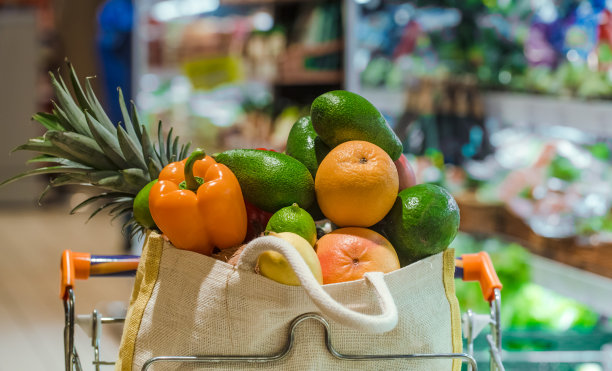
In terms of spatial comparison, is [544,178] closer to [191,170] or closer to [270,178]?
[270,178]

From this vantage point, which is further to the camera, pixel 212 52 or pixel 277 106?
pixel 212 52

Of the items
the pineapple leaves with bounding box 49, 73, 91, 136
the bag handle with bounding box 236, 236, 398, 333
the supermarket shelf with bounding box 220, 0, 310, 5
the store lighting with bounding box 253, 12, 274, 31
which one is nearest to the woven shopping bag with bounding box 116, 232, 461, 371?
the bag handle with bounding box 236, 236, 398, 333


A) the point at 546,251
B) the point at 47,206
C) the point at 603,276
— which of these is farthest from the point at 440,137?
the point at 47,206

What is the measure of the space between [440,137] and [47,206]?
5899 mm

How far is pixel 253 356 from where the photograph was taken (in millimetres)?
980

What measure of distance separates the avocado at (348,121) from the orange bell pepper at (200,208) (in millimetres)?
181

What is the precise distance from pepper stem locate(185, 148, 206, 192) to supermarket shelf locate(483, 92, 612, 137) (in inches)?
69.6

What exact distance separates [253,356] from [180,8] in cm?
457

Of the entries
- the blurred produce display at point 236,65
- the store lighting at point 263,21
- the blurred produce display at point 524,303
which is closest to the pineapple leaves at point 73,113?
the blurred produce display at point 524,303

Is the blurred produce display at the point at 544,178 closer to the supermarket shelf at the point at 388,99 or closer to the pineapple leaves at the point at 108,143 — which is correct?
the supermarket shelf at the point at 388,99

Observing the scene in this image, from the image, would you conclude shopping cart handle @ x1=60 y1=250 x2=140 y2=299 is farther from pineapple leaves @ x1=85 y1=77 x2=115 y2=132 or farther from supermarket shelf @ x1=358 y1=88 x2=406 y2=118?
supermarket shelf @ x1=358 y1=88 x2=406 y2=118

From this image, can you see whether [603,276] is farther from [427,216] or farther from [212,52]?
[212,52]

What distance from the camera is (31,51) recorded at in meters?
8.30

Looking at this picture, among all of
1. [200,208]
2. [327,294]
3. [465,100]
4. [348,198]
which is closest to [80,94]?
[200,208]
